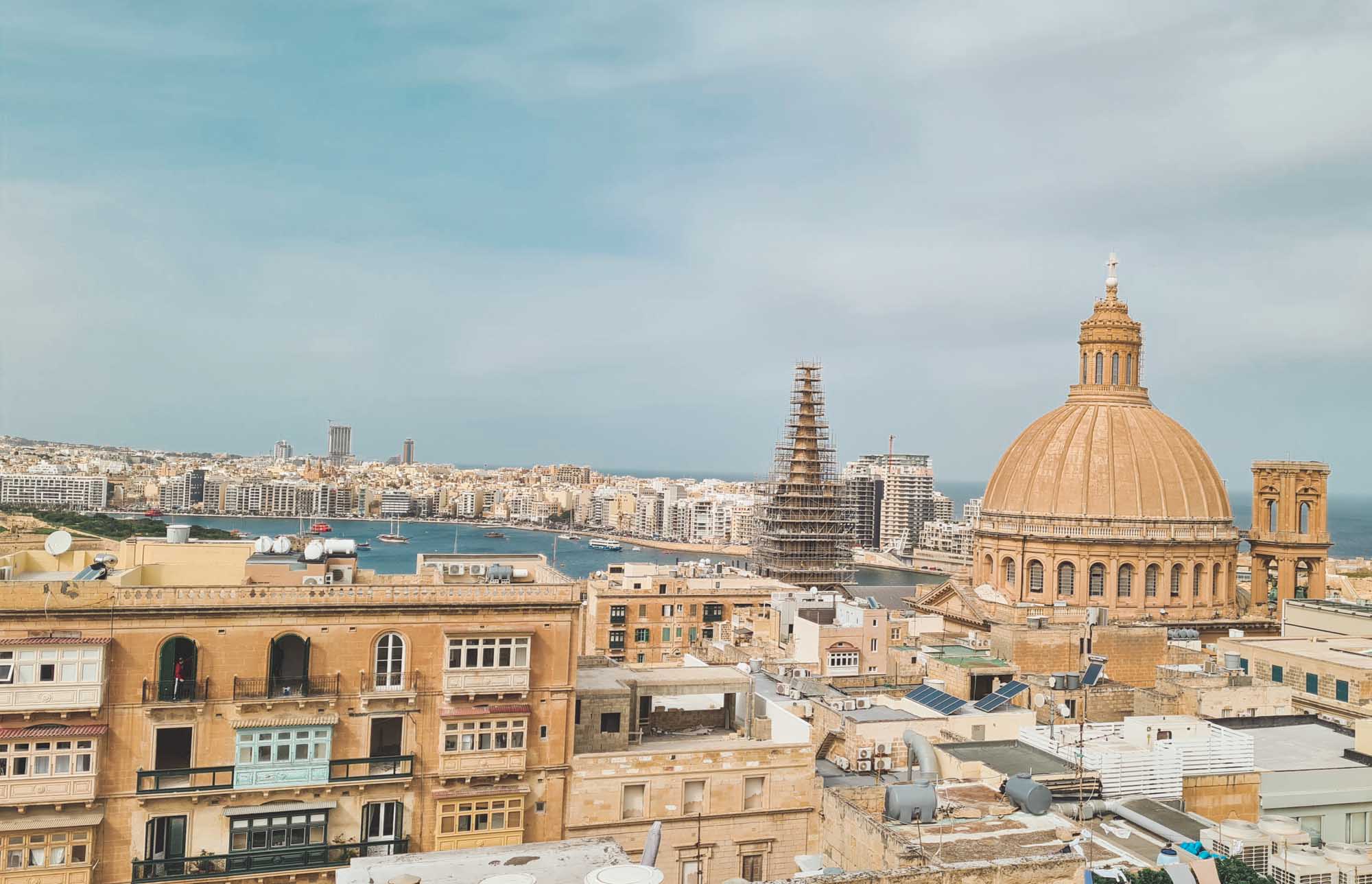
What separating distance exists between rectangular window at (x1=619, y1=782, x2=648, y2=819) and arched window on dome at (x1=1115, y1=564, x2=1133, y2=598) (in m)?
34.6

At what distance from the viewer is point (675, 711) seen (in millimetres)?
25141

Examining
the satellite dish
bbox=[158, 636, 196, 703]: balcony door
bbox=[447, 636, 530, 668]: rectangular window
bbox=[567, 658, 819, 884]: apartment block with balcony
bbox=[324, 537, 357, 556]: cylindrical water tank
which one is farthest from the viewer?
bbox=[324, 537, 357, 556]: cylindrical water tank

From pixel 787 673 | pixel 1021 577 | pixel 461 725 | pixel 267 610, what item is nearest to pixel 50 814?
pixel 267 610

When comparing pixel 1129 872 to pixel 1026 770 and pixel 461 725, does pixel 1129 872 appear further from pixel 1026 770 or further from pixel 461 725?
pixel 461 725

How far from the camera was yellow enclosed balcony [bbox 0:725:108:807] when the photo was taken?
17.9 metres

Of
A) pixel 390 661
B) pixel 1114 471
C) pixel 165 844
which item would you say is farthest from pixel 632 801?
pixel 1114 471

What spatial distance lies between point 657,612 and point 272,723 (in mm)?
33216

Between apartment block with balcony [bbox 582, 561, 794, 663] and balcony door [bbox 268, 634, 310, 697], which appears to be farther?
apartment block with balcony [bbox 582, 561, 794, 663]

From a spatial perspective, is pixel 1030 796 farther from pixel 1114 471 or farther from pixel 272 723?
pixel 1114 471

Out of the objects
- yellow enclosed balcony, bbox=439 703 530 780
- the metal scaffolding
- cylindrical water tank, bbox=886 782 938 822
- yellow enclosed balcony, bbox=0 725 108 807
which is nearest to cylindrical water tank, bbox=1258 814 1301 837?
cylindrical water tank, bbox=886 782 938 822

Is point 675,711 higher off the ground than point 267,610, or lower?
lower

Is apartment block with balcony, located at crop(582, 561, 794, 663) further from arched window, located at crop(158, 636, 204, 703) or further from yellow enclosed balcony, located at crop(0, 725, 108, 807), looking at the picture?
yellow enclosed balcony, located at crop(0, 725, 108, 807)

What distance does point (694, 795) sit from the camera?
21188 mm

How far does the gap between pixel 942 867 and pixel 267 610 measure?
11.9m
